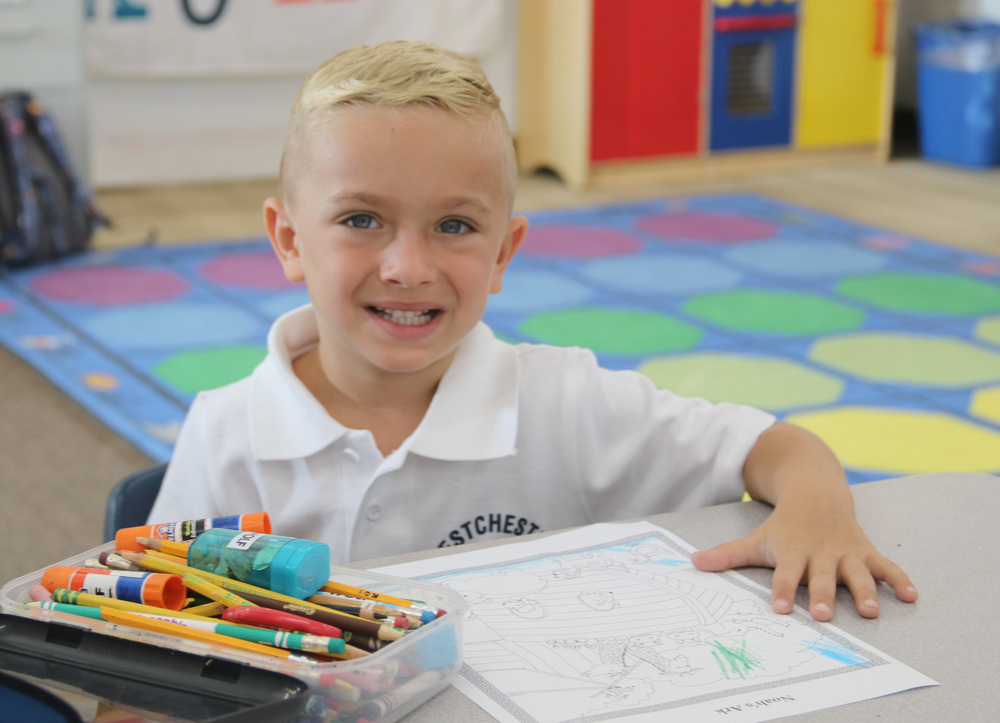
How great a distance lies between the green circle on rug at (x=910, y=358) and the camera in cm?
225

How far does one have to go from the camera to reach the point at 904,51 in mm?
4887

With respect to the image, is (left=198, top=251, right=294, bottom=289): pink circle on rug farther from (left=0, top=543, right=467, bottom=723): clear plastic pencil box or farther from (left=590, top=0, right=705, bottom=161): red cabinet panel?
A: (left=0, top=543, right=467, bottom=723): clear plastic pencil box

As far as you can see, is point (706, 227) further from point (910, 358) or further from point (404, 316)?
point (404, 316)

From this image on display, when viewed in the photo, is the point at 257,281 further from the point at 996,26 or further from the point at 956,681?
the point at 996,26

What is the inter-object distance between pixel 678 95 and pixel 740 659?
3.69 meters

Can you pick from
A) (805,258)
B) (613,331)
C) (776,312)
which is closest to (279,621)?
(613,331)

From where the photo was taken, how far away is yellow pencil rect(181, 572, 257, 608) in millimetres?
525

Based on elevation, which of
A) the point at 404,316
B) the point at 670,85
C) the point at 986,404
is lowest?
the point at 986,404

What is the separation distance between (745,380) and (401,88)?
5.13ft

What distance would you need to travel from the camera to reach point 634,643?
586mm

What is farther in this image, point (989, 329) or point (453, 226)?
point (989, 329)

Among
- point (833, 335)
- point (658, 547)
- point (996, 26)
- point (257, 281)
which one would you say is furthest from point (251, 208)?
point (658, 547)

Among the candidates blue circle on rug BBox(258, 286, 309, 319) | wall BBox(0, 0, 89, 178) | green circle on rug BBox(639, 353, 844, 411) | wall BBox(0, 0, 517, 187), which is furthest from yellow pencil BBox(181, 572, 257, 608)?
wall BBox(0, 0, 517, 187)

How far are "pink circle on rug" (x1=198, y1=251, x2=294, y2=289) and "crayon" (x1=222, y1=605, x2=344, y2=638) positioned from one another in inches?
93.1
